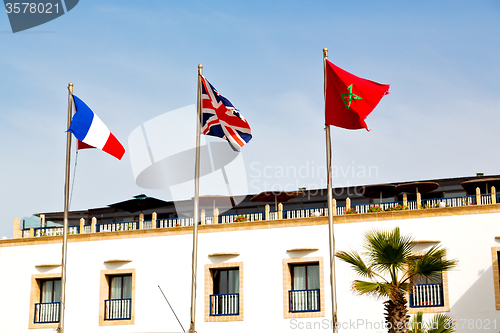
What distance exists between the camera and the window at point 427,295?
22.6 metres

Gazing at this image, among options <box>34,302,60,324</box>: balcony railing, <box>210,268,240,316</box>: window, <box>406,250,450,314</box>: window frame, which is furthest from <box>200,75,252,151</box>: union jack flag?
<box>34,302,60,324</box>: balcony railing

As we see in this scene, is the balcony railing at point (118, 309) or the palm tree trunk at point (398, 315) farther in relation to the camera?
the balcony railing at point (118, 309)

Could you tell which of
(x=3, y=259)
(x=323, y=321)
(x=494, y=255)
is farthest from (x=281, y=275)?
(x=3, y=259)

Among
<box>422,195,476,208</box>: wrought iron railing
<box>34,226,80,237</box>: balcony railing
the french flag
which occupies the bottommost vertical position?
<box>34,226,80,237</box>: balcony railing

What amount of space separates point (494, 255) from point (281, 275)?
25.7 ft

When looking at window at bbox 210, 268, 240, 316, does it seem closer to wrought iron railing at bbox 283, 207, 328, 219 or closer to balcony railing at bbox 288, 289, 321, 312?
balcony railing at bbox 288, 289, 321, 312

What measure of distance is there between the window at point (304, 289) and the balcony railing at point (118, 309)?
6925 mm

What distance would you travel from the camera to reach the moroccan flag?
15.6m

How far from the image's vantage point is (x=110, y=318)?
26516 mm

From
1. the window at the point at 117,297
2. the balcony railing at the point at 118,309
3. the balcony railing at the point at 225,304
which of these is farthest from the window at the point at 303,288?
the balcony railing at the point at 118,309

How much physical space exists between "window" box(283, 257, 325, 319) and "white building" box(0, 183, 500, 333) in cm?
4

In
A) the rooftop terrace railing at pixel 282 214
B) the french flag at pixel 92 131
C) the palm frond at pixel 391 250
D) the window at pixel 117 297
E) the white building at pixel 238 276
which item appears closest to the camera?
the palm frond at pixel 391 250

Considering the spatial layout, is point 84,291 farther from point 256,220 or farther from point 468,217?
point 468,217

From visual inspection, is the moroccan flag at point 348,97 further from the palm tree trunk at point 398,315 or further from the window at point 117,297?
the window at point 117,297
